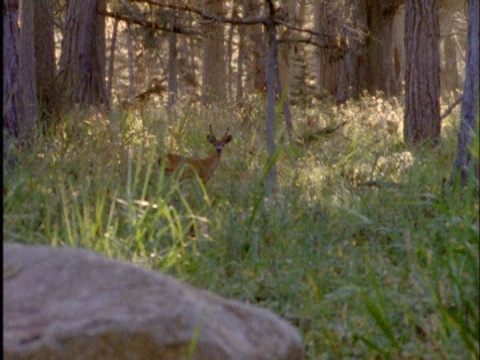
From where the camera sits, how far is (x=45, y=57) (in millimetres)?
10461

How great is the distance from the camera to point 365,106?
595 inches

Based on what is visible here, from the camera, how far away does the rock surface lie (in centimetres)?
279

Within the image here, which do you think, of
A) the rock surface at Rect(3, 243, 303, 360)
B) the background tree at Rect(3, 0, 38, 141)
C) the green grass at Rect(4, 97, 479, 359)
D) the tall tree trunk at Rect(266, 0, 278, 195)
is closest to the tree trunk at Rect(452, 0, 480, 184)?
the green grass at Rect(4, 97, 479, 359)

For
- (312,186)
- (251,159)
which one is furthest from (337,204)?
(251,159)

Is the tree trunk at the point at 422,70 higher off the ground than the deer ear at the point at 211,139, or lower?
higher

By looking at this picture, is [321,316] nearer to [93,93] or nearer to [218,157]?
[218,157]

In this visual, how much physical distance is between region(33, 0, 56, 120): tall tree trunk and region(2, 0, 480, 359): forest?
0.09 ft

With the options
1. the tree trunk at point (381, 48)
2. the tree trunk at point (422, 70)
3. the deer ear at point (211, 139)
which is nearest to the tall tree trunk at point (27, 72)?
the deer ear at point (211, 139)

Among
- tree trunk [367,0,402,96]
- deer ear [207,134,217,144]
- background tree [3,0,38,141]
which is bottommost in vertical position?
deer ear [207,134,217,144]

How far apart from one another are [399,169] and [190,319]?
5.37 metres

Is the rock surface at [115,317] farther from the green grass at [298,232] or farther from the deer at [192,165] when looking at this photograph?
the deer at [192,165]

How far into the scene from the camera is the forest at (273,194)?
13.2 feet

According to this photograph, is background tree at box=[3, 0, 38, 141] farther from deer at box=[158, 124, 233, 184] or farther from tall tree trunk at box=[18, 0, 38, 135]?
deer at box=[158, 124, 233, 184]

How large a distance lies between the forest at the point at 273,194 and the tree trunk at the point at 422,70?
0.06 feet
